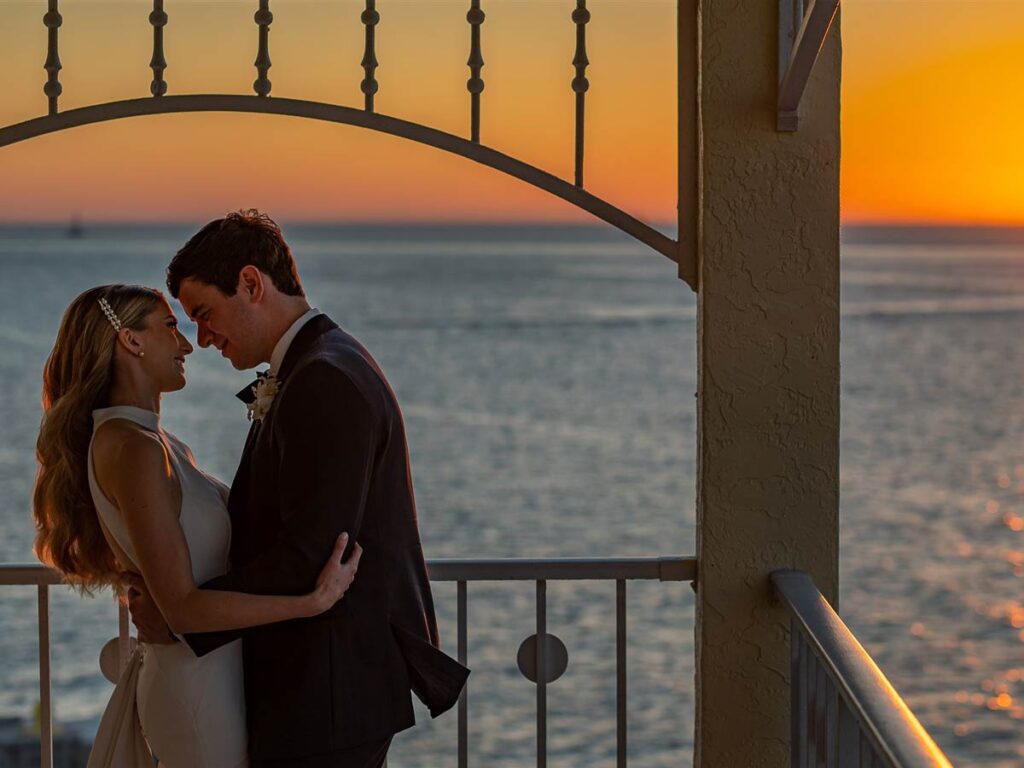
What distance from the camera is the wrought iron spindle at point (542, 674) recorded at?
126 inches

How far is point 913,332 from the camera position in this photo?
45500 millimetres

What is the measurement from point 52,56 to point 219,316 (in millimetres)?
1057

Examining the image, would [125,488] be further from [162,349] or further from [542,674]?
[542,674]

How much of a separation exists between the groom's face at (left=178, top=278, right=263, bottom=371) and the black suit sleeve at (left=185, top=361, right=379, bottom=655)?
0.17 m

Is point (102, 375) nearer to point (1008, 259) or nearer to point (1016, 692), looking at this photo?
point (1016, 692)

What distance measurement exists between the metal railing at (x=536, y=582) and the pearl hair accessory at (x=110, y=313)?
0.81 meters

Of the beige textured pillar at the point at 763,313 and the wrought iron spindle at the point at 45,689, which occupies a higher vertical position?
the beige textured pillar at the point at 763,313

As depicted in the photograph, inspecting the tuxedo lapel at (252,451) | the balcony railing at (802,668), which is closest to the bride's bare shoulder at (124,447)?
the tuxedo lapel at (252,451)

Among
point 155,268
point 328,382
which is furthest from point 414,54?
point 155,268

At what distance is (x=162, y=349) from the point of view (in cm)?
259

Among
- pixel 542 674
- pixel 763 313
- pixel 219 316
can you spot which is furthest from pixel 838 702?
pixel 219 316

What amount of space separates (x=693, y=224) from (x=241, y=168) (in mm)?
33645

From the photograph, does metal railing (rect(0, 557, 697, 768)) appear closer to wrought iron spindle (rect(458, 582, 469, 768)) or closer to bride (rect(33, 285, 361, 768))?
wrought iron spindle (rect(458, 582, 469, 768))

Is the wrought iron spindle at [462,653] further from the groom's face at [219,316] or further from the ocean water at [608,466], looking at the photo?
the ocean water at [608,466]
